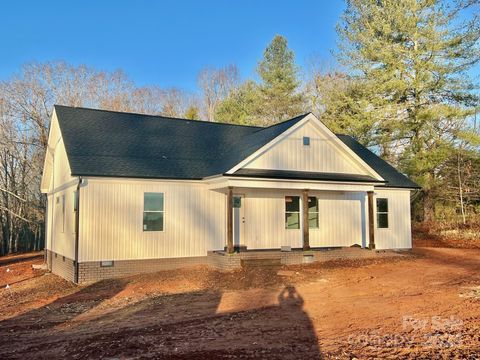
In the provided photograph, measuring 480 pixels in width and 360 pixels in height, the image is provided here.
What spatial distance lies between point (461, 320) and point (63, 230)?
13.7 meters

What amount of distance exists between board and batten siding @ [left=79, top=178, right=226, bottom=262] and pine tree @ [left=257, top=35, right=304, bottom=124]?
24.8 m

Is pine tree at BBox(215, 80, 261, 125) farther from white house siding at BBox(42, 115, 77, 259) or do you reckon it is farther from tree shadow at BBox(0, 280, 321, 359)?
tree shadow at BBox(0, 280, 321, 359)

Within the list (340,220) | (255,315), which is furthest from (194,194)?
(255,315)

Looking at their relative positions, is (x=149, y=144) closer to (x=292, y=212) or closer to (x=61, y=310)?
(x=292, y=212)

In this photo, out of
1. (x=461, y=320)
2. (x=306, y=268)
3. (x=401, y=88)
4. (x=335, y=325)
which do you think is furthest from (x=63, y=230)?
(x=401, y=88)

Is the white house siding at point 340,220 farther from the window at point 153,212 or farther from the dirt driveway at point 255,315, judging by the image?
the window at point 153,212

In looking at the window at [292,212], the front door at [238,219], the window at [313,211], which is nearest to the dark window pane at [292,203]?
the window at [292,212]

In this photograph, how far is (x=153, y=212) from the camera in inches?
612

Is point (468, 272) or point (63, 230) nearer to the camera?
point (468, 272)

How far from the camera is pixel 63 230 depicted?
17078 mm

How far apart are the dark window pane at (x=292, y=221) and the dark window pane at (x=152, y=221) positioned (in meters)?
5.19

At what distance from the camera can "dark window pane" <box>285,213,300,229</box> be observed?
1824 cm

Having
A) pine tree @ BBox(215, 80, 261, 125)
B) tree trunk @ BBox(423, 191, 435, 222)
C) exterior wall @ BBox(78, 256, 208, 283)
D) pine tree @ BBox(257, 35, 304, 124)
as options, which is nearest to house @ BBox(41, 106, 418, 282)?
exterior wall @ BBox(78, 256, 208, 283)

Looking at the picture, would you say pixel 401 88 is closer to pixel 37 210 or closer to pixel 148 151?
pixel 148 151
